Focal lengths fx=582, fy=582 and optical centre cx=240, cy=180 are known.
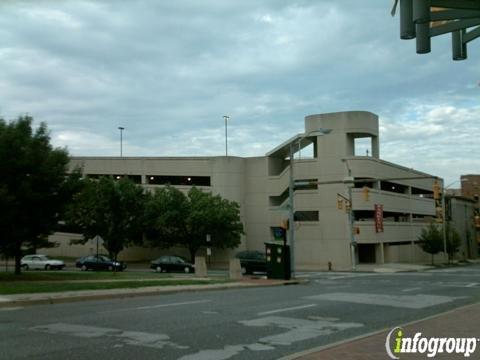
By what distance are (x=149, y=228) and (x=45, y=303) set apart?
41305 mm

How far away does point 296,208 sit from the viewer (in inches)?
2290

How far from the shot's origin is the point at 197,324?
12.1 m

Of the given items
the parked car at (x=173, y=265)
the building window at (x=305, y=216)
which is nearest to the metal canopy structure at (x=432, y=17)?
the parked car at (x=173, y=265)

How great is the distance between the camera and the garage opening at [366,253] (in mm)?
60062

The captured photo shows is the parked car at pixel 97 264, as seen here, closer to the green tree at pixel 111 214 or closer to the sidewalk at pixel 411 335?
the green tree at pixel 111 214

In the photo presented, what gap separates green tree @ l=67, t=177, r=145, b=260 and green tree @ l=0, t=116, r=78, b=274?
2793 centimetres

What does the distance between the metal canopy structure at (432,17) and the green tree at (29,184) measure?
19.8 meters

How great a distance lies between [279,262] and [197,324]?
18.6 metres

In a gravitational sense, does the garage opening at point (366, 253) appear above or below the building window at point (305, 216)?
below

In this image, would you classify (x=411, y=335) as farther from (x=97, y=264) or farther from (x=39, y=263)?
(x=39, y=263)

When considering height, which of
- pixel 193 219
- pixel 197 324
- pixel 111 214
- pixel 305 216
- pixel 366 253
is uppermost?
pixel 111 214

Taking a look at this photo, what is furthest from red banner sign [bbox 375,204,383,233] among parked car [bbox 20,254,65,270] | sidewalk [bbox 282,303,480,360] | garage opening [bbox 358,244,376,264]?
sidewalk [bbox 282,303,480,360]

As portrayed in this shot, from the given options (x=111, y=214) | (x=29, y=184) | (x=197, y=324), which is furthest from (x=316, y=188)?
(x=197, y=324)

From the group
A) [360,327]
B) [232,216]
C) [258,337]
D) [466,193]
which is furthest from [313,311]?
[466,193]
